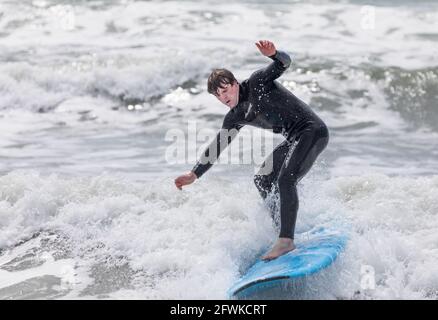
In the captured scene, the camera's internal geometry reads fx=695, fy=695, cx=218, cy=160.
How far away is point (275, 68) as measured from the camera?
16.8ft

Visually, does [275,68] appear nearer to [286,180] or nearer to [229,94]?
[229,94]

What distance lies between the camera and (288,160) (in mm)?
5246

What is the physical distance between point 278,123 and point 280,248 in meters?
0.96

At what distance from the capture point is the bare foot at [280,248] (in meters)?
5.16

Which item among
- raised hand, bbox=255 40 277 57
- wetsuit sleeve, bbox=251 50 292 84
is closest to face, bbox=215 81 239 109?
wetsuit sleeve, bbox=251 50 292 84

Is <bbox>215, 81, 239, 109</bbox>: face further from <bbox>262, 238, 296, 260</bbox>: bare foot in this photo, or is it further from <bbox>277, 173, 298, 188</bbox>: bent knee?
<bbox>262, 238, 296, 260</bbox>: bare foot

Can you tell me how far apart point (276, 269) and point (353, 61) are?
1024cm

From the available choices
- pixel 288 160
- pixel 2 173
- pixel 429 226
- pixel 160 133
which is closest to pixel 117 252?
pixel 288 160

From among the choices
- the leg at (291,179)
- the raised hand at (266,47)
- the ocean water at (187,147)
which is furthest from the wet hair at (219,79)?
the ocean water at (187,147)

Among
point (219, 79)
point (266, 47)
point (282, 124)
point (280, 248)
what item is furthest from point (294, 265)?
point (266, 47)

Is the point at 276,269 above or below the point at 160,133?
above
